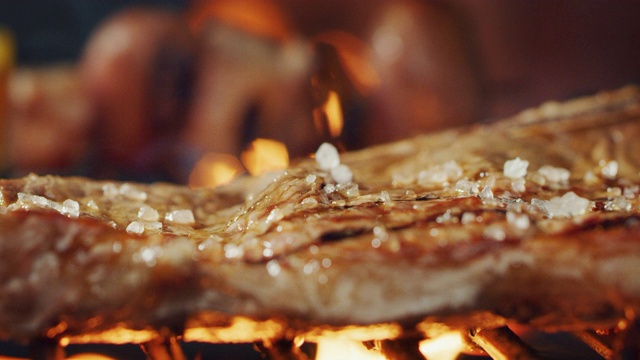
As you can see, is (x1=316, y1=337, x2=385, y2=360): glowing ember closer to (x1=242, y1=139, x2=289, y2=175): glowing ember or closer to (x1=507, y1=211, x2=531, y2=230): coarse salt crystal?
(x1=507, y1=211, x2=531, y2=230): coarse salt crystal

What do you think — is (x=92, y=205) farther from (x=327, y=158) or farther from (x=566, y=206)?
(x=566, y=206)

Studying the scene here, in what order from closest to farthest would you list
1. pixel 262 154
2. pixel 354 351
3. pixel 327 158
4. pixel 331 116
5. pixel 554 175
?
pixel 554 175, pixel 327 158, pixel 354 351, pixel 262 154, pixel 331 116

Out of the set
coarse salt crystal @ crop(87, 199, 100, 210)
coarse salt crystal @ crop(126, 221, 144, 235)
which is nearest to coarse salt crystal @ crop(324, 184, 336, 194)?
coarse salt crystal @ crop(126, 221, 144, 235)

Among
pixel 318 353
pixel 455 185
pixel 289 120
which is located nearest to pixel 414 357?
pixel 455 185

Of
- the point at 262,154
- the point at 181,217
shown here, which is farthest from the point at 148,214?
the point at 262,154

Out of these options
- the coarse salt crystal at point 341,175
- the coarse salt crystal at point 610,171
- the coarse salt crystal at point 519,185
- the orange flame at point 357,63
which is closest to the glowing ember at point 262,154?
the orange flame at point 357,63

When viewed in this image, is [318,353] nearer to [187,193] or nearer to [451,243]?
[187,193]

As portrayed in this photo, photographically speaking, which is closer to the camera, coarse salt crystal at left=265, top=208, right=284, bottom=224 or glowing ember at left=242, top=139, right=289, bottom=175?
coarse salt crystal at left=265, top=208, right=284, bottom=224
